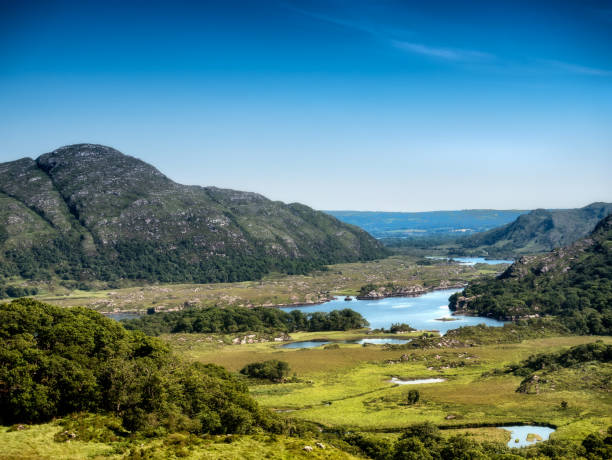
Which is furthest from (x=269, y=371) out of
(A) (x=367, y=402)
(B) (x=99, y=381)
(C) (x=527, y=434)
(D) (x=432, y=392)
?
(B) (x=99, y=381)

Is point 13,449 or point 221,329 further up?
point 13,449

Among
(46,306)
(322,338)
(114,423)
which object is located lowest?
(322,338)

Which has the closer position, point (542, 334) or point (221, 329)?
point (542, 334)

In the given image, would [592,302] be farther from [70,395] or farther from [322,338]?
[70,395]

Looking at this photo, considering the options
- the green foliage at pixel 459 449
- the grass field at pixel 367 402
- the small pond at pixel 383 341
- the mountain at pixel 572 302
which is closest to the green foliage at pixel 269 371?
the grass field at pixel 367 402

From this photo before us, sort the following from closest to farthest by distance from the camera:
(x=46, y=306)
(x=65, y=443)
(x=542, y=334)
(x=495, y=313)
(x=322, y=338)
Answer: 1. (x=65, y=443)
2. (x=46, y=306)
3. (x=542, y=334)
4. (x=322, y=338)
5. (x=495, y=313)

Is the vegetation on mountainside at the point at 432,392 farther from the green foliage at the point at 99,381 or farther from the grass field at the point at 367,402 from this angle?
the green foliage at the point at 99,381

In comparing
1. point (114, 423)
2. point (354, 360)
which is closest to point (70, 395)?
point (114, 423)
